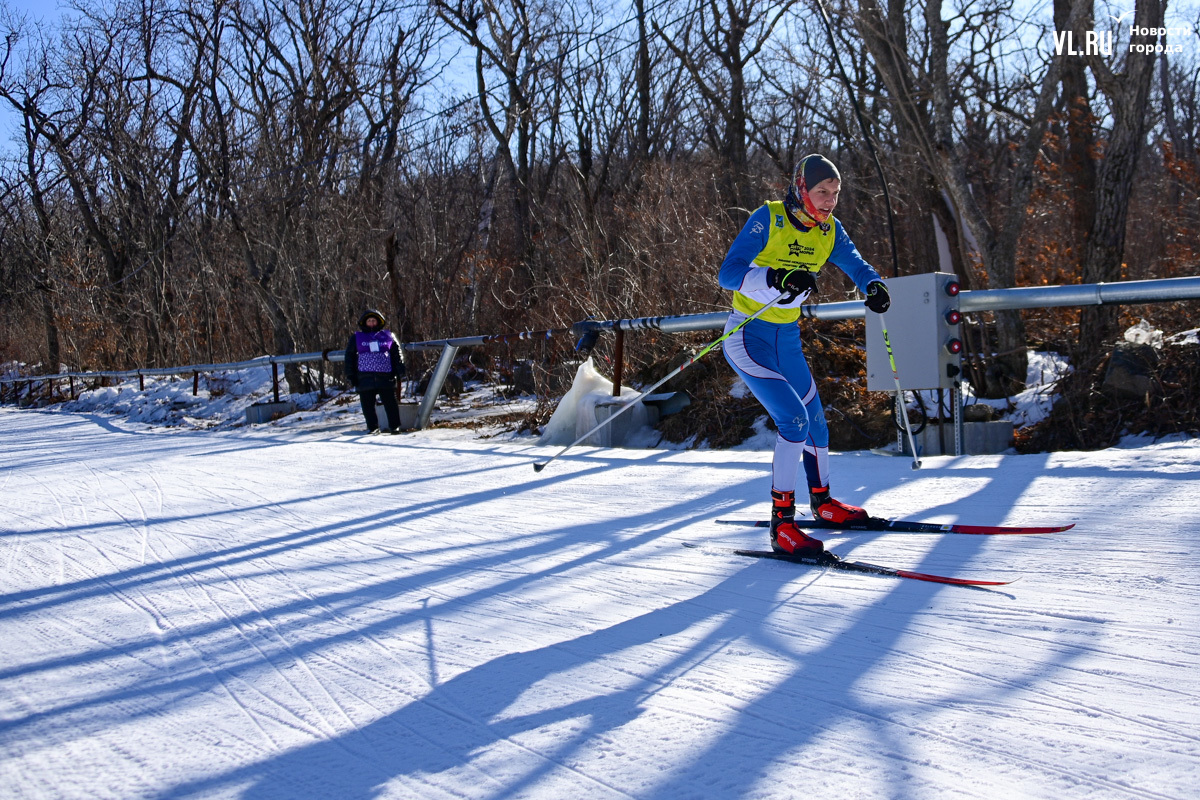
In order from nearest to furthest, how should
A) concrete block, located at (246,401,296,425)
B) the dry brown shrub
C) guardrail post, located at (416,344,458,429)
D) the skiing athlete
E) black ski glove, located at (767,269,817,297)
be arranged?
black ski glove, located at (767,269,817,297) < the skiing athlete < the dry brown shrub < guardrail post, located at (416,344,458,429) < concrete block, located at (246,401,296,425)

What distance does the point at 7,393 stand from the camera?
31000mm

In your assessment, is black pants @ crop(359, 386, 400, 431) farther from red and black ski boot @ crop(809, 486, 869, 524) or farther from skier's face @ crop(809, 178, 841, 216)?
skier's face @ crop(809, 178, 841, 216)

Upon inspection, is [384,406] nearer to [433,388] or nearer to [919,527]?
[433,388]

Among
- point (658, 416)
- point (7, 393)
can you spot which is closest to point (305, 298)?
point (658, 416)

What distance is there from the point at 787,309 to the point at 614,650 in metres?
2.15

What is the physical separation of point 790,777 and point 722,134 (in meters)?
25.1

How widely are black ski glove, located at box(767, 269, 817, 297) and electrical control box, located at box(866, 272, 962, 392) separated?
2390mm

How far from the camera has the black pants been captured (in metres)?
11.9

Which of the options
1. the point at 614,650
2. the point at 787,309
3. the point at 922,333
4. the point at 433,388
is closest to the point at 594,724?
the point at 614,650

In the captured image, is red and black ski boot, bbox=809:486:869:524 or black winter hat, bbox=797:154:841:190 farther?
red and black ski boot, bbox=809:486:869:524

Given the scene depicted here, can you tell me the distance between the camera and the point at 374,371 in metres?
11.9

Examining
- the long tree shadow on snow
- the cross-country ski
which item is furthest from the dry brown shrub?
the long tree shadow on snow

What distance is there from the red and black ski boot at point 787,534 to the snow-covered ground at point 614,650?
0.10 metres

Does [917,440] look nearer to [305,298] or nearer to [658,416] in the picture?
[658,416]
